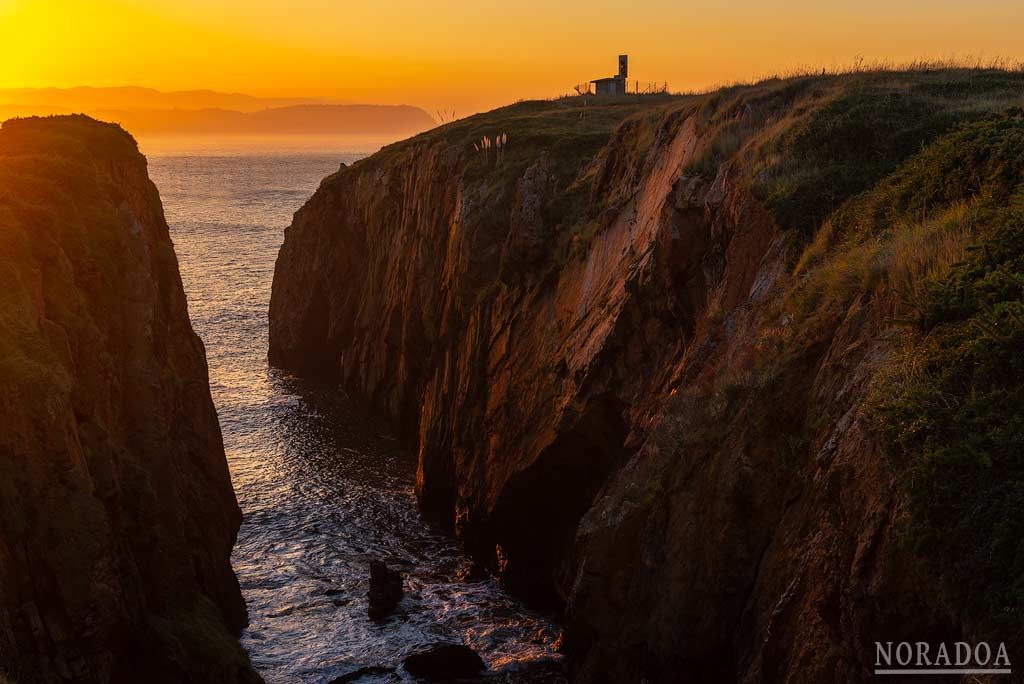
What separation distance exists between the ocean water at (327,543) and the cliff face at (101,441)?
283 centimetres

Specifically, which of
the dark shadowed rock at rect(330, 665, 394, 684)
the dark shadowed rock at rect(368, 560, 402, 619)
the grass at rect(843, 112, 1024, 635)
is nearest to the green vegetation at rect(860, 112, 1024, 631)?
the grass at rect(843, 112, 1024, 635)

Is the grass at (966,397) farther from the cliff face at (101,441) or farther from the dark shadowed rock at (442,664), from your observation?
the dark shadowed rock at (442,664)

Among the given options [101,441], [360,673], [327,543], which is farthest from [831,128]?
[327,543]

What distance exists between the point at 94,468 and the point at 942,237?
858 inches

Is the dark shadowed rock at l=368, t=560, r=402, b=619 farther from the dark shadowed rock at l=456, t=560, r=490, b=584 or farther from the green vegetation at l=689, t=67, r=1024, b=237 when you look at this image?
the green vegetation at l=689, t=67, r=1024, b=237

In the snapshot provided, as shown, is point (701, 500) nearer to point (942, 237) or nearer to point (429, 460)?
point (942, 237)

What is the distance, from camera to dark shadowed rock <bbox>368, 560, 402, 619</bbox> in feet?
113

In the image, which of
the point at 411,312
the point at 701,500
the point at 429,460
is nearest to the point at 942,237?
the point at 701,500

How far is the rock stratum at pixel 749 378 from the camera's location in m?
14.7

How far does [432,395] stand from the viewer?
167 ft

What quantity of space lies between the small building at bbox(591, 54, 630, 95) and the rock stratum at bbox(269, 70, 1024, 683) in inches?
1290

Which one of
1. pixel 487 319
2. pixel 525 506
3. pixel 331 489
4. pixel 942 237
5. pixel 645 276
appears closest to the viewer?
pixel 942 237

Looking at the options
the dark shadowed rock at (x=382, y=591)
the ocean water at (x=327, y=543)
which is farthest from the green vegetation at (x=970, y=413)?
the dark shadowed rock at (x=382, y=591)

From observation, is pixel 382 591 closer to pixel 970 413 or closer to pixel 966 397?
pixel 966 397
